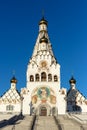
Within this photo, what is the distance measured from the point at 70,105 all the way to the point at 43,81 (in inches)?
313

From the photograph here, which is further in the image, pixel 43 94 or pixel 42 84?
pixel 42 84

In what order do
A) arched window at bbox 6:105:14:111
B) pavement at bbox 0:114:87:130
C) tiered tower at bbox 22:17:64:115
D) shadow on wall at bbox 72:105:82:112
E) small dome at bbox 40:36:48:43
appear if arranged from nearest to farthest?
pavement at bbox 0:114:87:130
tiered tower at bbox 22:17:64:115
arched window at bbox 6:105:14:111
shadow on wall at bbox 72:105:82:112
small dome at bbox 40:36:48:43

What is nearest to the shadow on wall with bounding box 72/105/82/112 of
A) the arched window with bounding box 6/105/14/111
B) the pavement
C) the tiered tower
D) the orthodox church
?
the orthodox church

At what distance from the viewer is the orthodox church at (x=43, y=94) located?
51844mm

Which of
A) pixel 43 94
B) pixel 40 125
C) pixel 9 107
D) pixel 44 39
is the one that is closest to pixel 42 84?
pixel 43 94

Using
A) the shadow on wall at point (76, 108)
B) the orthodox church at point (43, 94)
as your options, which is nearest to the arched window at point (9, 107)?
the orthodox church at point (43, 94)

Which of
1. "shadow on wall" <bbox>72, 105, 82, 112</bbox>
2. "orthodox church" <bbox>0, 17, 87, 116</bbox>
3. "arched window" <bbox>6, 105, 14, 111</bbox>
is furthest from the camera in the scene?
"shadow on wall" <bbox>72, 105, 82, 112</bbox>

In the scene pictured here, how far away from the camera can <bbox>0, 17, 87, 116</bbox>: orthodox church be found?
2041 inches

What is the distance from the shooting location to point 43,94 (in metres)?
52.3

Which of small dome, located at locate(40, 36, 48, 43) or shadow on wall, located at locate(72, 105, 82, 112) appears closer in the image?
shadow on wall, located at locate(72, 105, 82, 112)

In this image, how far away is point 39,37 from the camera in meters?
59.8

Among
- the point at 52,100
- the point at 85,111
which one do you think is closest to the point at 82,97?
the point at 85,111

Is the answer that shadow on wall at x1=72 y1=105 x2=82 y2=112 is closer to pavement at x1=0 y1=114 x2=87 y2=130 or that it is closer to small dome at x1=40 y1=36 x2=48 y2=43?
small dome at x1=40 y1=36 x2=48 y2=43

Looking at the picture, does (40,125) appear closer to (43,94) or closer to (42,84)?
(43,94)
